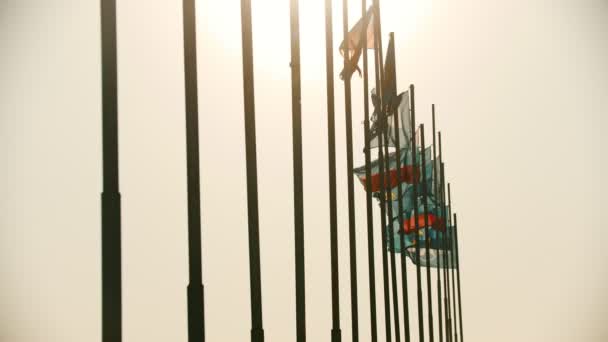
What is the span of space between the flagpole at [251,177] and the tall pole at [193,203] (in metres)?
0.26

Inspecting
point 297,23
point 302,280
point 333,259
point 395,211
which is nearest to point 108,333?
point 302,280

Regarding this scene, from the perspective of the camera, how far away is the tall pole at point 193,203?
6.20 feet

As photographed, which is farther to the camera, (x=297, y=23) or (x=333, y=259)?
(x=333, y=259)

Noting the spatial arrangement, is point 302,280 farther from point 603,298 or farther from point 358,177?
point 603,298

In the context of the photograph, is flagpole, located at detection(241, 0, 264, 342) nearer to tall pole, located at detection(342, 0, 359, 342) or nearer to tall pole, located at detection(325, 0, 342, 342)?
tall pole, located at detection(325, 0, 342, 342)

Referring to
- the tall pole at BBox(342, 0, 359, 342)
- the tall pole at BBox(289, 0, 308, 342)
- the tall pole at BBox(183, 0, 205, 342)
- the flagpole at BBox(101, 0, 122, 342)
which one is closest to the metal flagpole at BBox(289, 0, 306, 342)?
the tall pole at BBox(289, 0, 308, 342)

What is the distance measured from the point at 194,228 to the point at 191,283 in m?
0.19

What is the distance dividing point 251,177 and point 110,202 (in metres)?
0.55

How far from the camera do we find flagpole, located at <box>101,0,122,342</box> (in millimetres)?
1713

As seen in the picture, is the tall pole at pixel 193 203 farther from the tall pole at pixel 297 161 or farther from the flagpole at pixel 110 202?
the tall pole at pixel 297 161

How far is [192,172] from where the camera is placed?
190cm

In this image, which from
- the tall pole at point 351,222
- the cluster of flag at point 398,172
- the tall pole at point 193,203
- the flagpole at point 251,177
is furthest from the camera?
the cluster of flag at point 398,172

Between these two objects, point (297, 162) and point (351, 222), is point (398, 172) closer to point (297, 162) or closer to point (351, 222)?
point (351, 222)

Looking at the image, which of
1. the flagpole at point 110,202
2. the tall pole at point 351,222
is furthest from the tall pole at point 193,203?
the tall pole at point 351,222
